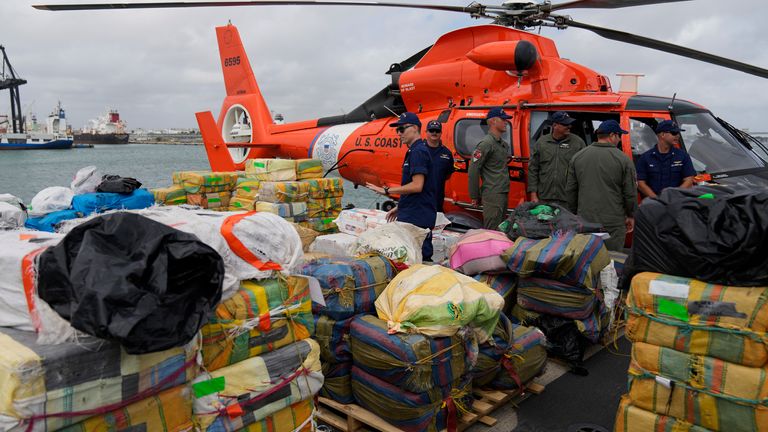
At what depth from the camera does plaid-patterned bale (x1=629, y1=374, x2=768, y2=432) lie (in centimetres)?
245

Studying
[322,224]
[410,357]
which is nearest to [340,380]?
[410,357]

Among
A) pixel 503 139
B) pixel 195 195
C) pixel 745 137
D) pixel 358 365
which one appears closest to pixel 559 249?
pixel 358 365

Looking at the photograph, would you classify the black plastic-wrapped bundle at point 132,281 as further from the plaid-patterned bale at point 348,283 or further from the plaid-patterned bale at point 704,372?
the plaid-patterned bale at point 704,372

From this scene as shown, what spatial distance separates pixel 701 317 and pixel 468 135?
15.5ft

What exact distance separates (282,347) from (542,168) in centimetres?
420

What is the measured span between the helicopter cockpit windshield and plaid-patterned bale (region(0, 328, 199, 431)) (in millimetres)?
5597

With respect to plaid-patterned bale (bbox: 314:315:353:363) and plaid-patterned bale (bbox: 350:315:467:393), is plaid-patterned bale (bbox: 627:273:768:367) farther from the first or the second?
plaid-patterned bale (bbox: 314:315:353:363)

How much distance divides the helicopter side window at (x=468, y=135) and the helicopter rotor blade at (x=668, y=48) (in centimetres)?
189

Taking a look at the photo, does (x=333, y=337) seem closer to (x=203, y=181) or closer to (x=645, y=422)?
(x=645, y=422)

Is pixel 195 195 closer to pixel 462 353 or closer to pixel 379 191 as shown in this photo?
pixel 379 191

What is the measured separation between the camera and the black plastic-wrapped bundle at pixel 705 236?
2482 mm

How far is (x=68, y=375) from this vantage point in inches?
73.2

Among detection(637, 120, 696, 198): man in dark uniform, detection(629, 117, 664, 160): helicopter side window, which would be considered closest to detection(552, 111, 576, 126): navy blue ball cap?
detection(629, 117, 664, 160): helicopter side window

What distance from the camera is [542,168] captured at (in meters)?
5.91
